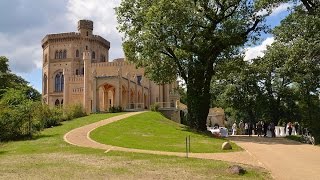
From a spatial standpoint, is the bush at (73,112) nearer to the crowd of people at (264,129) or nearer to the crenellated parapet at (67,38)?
the crowd of people at (264,129)

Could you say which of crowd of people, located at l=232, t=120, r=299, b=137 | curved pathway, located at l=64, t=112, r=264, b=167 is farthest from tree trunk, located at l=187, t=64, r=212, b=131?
curved pathway, located at l=64, t=112, r=264, b=167

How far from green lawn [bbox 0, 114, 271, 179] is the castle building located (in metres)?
28.2

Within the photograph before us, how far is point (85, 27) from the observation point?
257 ft

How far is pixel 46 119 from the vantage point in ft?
111

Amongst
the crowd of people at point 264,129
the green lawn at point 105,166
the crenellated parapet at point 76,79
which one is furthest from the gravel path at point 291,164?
the crenellated parapet at point 76,79

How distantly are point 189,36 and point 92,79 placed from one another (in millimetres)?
22974

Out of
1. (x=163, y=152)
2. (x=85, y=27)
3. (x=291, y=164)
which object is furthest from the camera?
(x=85, y=27)

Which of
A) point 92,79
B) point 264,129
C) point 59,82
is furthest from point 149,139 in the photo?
point 59,82

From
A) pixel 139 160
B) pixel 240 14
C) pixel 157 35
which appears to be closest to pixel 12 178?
pixel 139 160

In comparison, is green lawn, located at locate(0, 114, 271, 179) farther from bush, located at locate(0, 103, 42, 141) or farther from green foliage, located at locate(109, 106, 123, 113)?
green foliage, located at locate(109, 106, 123, 113)

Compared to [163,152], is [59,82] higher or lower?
higher

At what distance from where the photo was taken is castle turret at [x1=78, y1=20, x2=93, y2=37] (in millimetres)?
78000

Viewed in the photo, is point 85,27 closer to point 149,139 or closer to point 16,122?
point 16,122

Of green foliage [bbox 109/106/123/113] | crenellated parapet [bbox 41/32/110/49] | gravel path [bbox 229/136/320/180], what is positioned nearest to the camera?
gravel path [bbox 229/136/320/180]
